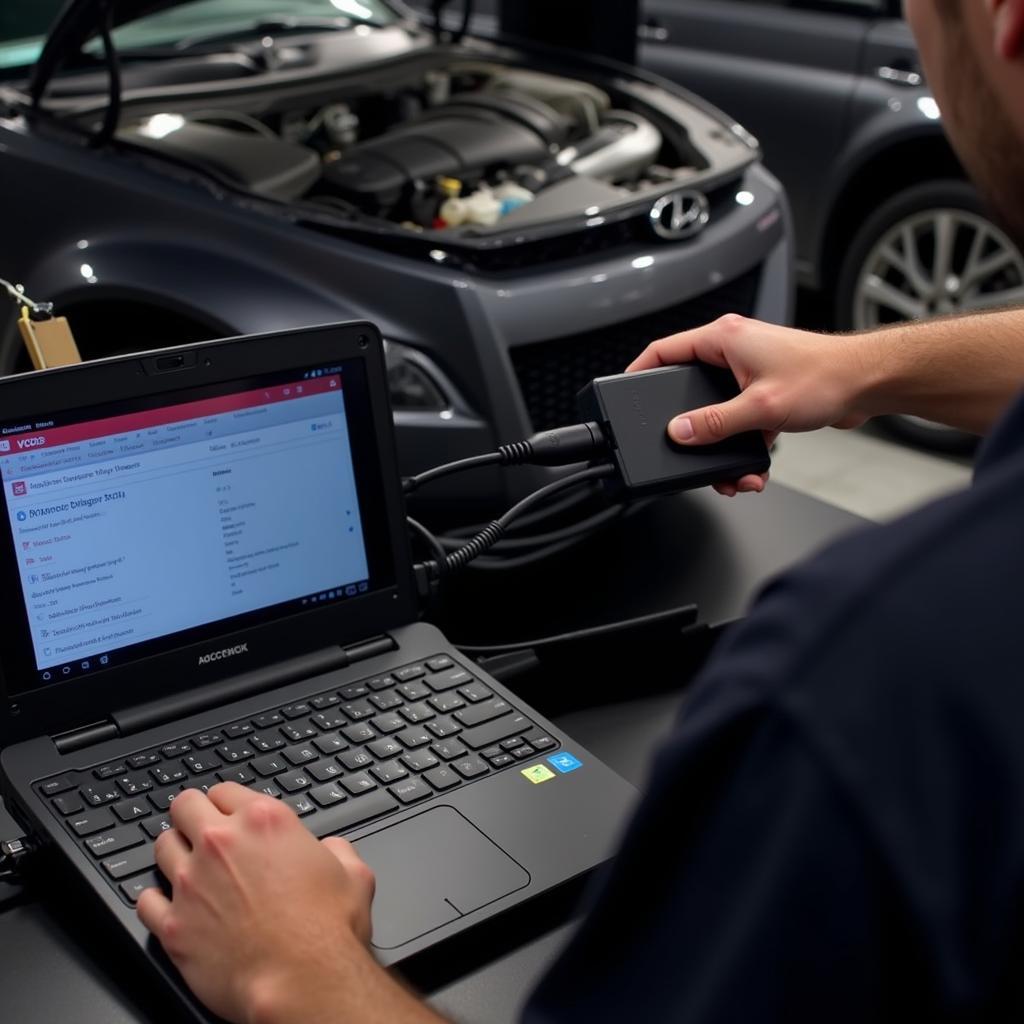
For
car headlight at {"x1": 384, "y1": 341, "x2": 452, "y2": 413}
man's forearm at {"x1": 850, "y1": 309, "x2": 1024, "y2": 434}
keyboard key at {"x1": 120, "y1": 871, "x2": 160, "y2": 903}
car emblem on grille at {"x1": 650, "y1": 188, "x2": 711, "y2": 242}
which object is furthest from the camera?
car emblem on grille at {"x1": 650, "y1": 188, "x2": 711, "y2": 242}

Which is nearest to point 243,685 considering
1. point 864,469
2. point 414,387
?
point 414,387

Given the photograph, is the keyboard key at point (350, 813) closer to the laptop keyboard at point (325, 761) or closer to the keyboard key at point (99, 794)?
the laptop keyboard at point (325, 761)

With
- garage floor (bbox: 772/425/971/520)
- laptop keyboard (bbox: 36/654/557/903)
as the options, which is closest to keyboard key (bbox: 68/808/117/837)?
laptop keyboard (bbox: 36/654/557/903)

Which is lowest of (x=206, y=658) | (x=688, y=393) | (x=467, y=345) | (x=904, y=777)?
(x=467, y=345)

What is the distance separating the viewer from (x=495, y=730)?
3.12 ft

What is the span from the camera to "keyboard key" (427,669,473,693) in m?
0.99

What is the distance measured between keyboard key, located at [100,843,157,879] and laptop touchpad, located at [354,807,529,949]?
0.12m

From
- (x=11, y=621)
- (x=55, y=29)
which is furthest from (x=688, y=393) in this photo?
(x=55, y=29)

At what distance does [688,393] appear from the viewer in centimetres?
106

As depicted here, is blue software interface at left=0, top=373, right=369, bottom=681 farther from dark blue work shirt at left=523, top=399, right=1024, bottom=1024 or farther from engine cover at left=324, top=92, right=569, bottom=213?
engine cover at left=324, top=92, right=569, bottom=213

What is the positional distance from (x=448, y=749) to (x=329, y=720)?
0.09m

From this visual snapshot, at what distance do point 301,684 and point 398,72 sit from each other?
68.6 inches

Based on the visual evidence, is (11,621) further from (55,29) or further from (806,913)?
(55,29)

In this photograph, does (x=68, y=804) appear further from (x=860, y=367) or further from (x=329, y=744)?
(x=860, y=367)
